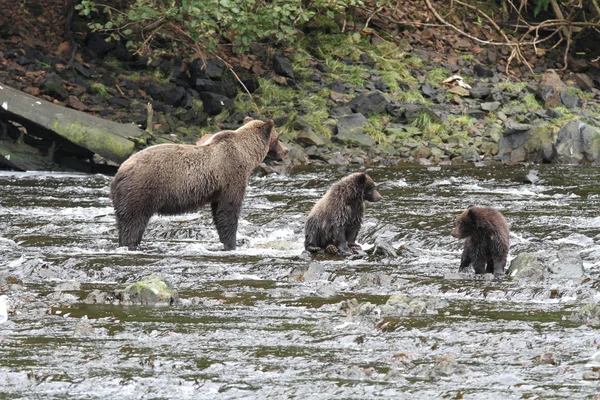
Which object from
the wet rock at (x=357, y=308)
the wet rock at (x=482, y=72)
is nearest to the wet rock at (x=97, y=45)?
the wet rock at (x=482, y=72)

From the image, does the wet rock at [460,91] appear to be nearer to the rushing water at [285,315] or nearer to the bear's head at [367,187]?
the rushing water at [285,315]

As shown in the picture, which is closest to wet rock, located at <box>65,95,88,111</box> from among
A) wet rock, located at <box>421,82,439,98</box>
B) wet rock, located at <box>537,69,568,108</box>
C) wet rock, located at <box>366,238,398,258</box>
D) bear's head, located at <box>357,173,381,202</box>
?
wet rock, located at <box>421,82,439,98</box>

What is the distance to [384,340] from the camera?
25.0ft

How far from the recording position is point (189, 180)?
40.6 feet

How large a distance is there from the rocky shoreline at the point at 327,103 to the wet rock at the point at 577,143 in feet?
0.07

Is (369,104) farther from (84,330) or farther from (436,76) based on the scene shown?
(84,330)

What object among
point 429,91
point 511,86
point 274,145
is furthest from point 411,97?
point 274,145

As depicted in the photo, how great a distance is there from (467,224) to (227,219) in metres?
3.14

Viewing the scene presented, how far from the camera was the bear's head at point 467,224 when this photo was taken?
10883 millimetres

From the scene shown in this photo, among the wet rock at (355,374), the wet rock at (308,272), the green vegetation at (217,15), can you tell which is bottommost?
the wet rock at (308,272)

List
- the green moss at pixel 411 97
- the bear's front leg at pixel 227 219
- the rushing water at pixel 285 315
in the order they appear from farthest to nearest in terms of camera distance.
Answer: the green moss at pixel 411 97 → the bear's front leg at pixel 227 219 → the rushing water at pixel 285 315

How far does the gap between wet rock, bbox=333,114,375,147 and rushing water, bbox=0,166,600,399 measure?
6.42 m

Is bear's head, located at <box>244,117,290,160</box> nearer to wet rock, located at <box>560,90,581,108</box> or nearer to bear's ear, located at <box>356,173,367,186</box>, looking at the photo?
bear's ear, located at <box>356,173,367,186</box>

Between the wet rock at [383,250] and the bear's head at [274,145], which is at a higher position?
the bear's head at [274,145]
